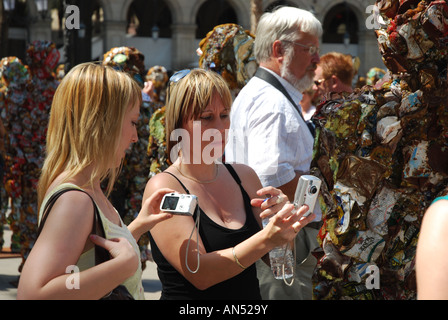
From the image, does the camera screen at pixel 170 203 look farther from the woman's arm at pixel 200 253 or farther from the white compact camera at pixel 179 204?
the woman's arm at pixel 200 253

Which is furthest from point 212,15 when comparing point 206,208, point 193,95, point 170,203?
point 170,203

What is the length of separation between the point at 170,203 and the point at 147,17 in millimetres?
30255

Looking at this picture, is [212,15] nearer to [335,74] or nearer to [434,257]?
[335,74]

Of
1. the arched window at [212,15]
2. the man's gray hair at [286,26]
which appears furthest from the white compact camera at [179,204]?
the arched window at [212,15]

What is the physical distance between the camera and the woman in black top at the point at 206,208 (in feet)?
7.99

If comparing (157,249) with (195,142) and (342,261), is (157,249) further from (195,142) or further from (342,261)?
(342,261)

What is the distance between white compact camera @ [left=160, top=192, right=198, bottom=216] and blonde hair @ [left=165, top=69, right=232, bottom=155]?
485 millimetres

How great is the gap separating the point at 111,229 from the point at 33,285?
11.8 inches

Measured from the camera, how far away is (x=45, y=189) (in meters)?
2.05

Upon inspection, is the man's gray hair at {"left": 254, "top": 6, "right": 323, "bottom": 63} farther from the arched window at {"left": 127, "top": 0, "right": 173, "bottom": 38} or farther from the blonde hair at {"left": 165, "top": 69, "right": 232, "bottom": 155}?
the arched window at {"left": 127, "top": 0, "right": 173, "bottom": 38}

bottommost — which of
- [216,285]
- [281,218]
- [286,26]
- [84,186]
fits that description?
[216,285]

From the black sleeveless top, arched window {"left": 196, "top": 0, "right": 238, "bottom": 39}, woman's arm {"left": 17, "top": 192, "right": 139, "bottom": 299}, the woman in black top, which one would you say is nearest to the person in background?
the woman in black top

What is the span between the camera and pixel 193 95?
2646 millimetres
